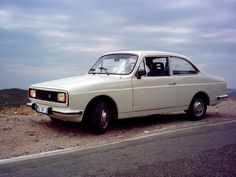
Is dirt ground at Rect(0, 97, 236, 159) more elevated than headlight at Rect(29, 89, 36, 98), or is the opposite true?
headlight at Rect(29, 89, 36, 98)

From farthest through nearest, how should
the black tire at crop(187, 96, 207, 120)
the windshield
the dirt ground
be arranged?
the black tire at crop(187, 96, 207, 120), the windshield, the dirt ground

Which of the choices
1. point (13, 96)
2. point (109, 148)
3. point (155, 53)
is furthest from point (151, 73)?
point (13, 96)

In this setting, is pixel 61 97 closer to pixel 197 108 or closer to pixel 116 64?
pixel 116 64

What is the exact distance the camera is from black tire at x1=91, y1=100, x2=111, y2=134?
8.42 metres

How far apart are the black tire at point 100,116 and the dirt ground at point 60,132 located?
0.16 metres

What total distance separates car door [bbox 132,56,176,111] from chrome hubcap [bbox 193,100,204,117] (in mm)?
872

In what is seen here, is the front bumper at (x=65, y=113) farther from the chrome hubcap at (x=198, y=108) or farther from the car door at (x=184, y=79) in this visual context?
the chrome hubcap at (x=198, y=108)

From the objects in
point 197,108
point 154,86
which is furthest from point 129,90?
point 197,108

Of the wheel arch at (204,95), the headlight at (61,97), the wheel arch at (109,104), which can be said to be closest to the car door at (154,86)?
the wheel arch at (109,104)

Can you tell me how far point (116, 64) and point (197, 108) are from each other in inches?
108

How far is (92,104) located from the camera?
8.55 m

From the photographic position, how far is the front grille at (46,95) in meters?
8.41

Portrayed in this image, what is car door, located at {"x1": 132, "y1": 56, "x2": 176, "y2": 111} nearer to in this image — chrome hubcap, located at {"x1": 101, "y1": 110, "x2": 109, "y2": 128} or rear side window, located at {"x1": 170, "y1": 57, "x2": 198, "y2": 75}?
rear side window, located at {"x1": 170, "y1": 57, "x2": 198, "y2": 75}

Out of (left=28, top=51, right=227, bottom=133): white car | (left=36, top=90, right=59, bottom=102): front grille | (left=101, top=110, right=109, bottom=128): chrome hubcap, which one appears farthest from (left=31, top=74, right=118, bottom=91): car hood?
(left=101, top=110, right=109, bottom=128): chrome hubcap
